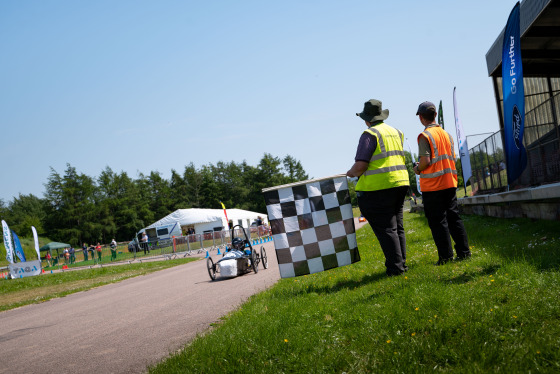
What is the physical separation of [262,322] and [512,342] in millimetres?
2328

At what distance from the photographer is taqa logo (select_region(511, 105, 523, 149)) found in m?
7.88

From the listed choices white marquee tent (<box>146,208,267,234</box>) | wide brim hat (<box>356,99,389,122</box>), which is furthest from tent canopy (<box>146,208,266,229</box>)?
wide brim hat (<box>356,99,389,122</box>)

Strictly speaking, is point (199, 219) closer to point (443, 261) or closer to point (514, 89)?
point (514, 89)

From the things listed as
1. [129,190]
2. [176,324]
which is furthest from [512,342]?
[129,190]

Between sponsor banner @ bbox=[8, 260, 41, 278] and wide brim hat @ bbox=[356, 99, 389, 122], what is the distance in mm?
27331

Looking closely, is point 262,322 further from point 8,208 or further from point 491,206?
point 8,208

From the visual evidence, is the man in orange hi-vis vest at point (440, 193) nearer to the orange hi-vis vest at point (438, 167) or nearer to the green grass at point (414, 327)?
the orange hi-vis vest at point (438, 167)

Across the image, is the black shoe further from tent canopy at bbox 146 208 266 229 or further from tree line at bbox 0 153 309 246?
tree line at bbox 0 153 309 246

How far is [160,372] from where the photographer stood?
3.68 meters

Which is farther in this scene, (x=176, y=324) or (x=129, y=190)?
(x=129, y=190)

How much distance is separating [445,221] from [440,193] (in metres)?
0.34

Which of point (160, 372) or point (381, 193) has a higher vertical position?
point (381, 193)

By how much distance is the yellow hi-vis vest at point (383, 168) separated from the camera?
5691 millimetres

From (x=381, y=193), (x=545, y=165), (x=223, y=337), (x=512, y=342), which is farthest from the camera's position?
(x=545, y=165)
